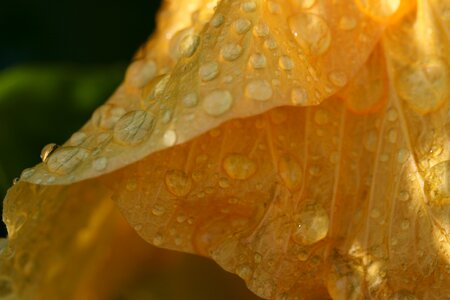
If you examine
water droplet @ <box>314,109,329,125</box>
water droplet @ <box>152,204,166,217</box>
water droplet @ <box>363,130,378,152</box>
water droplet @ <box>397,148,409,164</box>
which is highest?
→ water droplet @ <box>152,204,166,217</box>

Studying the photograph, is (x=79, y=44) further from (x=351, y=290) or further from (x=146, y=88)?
(x=351, y=290)

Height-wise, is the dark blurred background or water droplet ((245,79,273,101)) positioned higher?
water droplet ((245,79,273,101))

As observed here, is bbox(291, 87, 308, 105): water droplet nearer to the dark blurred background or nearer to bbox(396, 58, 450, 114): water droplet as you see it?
bbox(396, 58, 450, 114): water droplet

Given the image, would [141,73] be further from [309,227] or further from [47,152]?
[309,227]

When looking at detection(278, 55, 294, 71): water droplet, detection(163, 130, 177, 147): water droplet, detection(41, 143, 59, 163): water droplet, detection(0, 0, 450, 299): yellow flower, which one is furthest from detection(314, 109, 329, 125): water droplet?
detection(41, 143, 59, 163): water droplet

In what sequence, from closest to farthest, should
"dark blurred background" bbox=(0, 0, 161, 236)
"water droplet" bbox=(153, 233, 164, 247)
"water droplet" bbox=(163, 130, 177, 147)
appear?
1. "water droplet" bbox=(163, 130, 177, 147)
2. "water droplet" bbox=(153, 233, 164, 247)
3. "dark blurred background" bbox=(0, 0, 161, 236)

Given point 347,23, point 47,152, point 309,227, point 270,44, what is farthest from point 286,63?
point 47,152

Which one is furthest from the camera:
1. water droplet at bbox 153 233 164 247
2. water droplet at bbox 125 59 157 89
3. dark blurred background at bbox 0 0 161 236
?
dark blurred background at bbox 0 0 161 236
